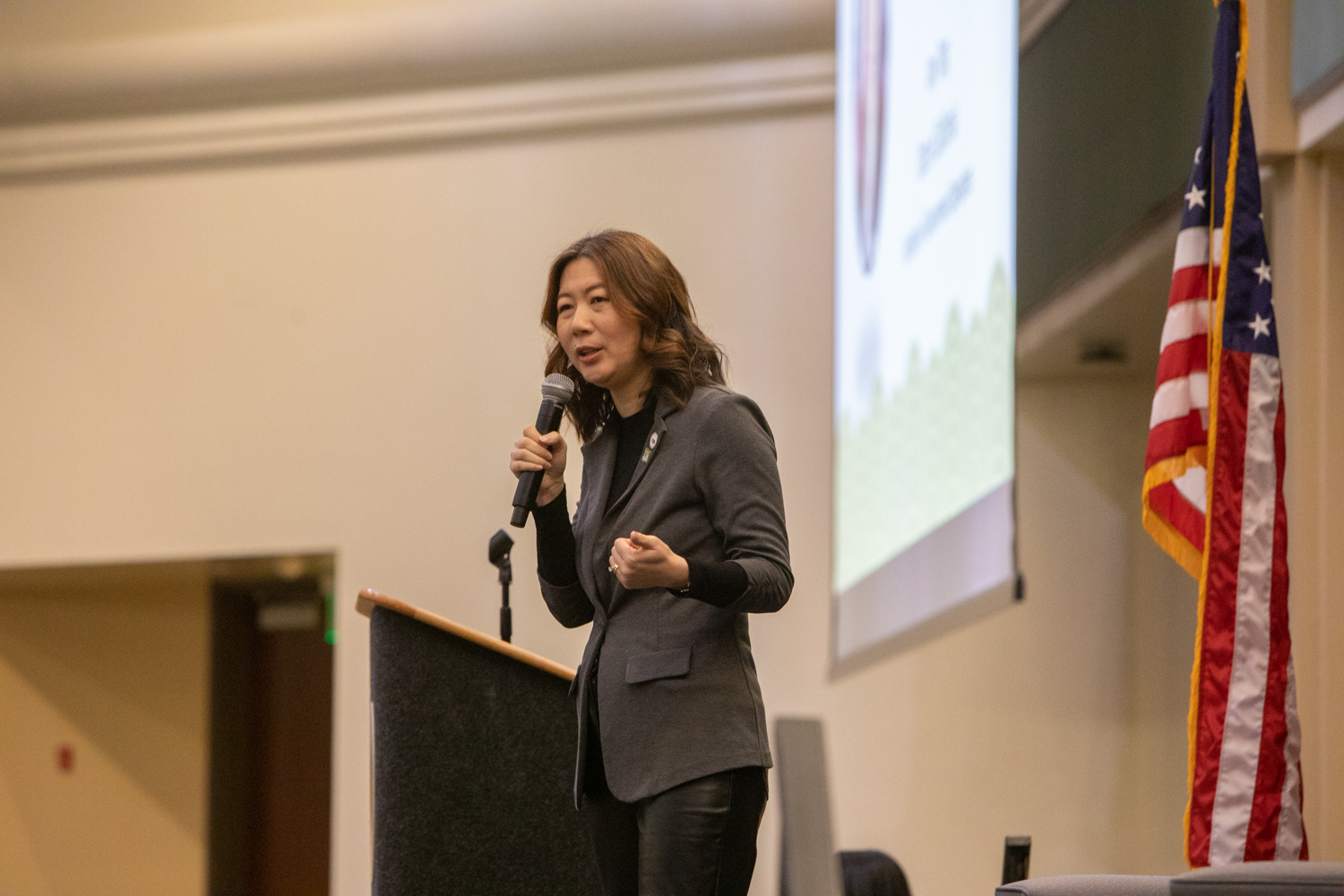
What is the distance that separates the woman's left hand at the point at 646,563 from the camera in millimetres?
1288

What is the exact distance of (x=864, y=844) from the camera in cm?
409

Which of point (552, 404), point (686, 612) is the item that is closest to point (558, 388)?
point (552, 404)

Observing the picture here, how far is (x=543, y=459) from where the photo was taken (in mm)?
1557

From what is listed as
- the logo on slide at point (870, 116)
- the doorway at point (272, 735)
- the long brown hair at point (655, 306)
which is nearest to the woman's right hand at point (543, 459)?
the long brown hair at point (655, 306)

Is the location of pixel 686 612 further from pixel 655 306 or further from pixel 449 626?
pixel 449 626

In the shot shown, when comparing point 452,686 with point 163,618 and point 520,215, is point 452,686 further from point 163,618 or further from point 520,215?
point 163,618

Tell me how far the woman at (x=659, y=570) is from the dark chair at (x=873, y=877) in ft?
5.54

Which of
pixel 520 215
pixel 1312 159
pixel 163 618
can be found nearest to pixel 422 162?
pixel 520 215

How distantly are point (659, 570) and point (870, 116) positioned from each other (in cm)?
207

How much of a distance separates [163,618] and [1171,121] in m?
4.90

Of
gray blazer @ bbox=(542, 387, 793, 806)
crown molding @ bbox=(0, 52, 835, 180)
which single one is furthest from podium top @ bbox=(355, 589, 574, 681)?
crown molding @ bbox=(0, 52, 835, 180)

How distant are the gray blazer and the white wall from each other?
9.18 ft

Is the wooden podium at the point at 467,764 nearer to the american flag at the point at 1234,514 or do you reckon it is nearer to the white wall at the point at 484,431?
the american flag at the point at 1234,514

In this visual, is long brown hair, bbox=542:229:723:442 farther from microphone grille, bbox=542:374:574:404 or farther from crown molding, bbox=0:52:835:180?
crown molding, bbox=0:52:835:180
